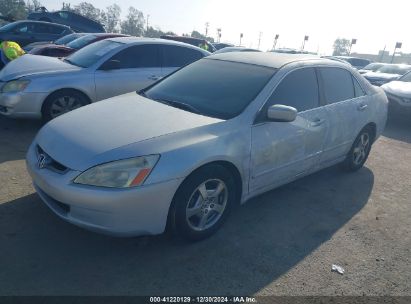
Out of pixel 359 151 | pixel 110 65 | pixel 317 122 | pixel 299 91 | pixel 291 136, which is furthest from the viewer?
pixel 110 65

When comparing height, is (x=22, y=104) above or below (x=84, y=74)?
below

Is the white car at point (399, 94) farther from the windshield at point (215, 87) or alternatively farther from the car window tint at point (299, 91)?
the windshield at point (215, 87)

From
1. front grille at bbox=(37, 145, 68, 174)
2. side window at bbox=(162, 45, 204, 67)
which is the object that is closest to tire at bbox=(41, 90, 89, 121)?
side window at bbox=(162, 45, 204, 67)

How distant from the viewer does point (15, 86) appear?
17.8 feet

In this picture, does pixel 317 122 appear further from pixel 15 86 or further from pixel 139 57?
pixel 15 86

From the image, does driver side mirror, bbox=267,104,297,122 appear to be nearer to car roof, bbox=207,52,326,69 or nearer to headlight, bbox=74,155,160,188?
car roof, bbox=207,52,326,69

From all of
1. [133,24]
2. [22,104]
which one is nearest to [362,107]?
[22,104]

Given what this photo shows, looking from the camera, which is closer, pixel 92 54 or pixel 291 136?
pixel 291 136

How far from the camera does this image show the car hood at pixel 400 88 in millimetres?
8633

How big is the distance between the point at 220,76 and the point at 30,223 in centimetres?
243

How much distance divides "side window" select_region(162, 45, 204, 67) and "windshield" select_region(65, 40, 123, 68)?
2.92 feet

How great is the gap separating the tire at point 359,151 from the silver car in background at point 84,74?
11.9ft

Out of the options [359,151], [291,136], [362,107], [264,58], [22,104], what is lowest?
[359,151]

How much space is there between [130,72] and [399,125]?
7016mm
